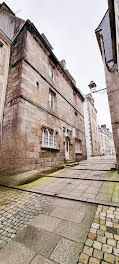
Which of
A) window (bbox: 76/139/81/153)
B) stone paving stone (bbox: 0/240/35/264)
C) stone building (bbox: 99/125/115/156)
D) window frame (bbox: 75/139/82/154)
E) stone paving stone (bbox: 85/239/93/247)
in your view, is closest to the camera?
stone paving stone (bbox: 0/240/35/264)

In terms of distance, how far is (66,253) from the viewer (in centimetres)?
135

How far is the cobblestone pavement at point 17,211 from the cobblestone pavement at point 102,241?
113 cm

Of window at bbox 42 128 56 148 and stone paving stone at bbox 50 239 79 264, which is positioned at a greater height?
window at bbox 42 128 56 148

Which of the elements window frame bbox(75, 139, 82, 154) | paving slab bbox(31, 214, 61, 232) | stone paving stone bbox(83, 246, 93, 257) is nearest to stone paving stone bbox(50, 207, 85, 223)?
paving slab bbox(31, 214, 61, 232)

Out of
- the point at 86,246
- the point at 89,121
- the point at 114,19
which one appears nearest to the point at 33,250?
the point at 86,246

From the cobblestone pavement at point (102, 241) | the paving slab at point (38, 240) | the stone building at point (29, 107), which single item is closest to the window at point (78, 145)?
the stone building at point (29, 107)

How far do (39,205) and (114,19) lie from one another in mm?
6908

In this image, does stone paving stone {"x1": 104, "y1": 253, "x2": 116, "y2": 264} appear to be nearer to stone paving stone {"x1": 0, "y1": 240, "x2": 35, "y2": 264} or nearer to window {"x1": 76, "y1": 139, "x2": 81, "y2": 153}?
stone paving stone {"x1": 0, "y1": 240, "x2": 35, "y2": 264}

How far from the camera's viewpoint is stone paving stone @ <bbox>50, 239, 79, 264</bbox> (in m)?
1.26

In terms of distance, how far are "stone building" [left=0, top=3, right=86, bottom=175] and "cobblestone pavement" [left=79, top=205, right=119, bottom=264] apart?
388 cm

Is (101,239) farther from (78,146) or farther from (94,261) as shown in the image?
(78,146)

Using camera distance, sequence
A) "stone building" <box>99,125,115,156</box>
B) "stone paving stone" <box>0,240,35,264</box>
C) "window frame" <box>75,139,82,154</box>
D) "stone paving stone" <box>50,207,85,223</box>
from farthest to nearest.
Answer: "stone building" <box>99,125,115,156</box>, "window frame" <box>75,139,82,154</box>, "stone paving stone" <box>50,207,85,223</box>, "stone paving stone" <box>0,240,35,264</box>

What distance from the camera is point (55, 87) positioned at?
9383 mm

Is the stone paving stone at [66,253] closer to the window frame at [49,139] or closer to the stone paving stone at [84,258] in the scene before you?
the stone paving stone at [84,258]
